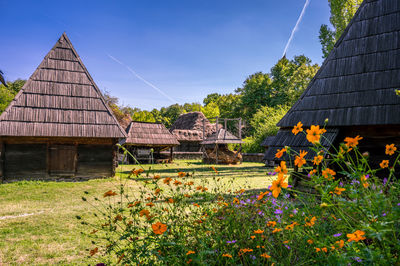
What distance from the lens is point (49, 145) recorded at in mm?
11227

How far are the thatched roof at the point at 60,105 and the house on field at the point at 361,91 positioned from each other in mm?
7652

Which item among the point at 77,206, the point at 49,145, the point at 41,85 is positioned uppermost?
the point at 41,85

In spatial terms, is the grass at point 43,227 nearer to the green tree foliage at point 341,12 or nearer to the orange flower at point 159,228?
the orange flower at point 159,228

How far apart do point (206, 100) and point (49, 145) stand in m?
65.6

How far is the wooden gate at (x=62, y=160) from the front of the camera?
11242 mm

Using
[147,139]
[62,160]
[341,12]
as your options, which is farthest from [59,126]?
[341,12]

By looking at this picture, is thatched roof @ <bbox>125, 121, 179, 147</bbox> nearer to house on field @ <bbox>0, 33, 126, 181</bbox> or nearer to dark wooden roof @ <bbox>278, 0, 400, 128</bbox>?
house on field @ <bbox>0, 33, 126, 181</bbox>

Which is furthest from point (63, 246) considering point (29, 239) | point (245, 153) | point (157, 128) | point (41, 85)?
point (245, 153)

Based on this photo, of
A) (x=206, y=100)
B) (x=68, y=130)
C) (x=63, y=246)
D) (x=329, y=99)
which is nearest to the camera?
(x=63, y=246)

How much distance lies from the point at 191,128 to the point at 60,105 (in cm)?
2422

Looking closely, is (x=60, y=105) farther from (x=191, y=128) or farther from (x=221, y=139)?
(x=191, y=128)

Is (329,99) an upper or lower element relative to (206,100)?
lower

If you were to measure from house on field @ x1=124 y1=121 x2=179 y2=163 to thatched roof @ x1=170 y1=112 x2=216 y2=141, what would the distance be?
755 centimetres

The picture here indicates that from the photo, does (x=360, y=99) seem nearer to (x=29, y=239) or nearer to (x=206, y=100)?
(x=29, y=239)
